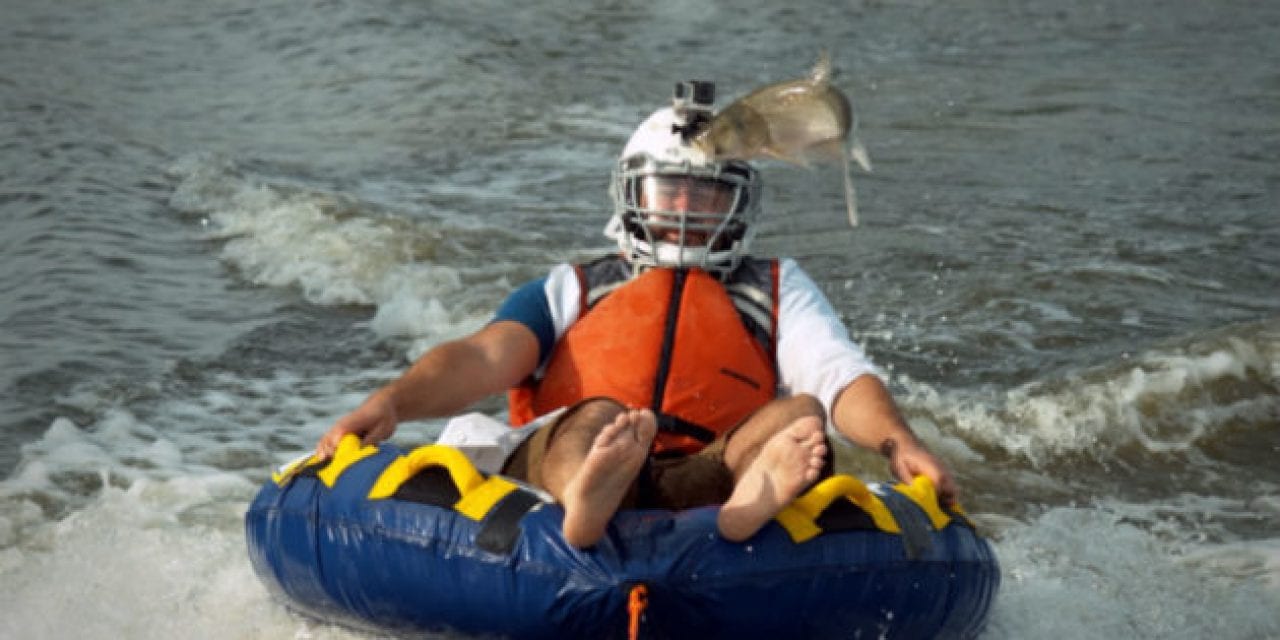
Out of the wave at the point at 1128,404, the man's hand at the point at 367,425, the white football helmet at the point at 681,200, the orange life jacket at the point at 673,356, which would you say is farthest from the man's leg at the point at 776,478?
the wave at the point at 1128,404

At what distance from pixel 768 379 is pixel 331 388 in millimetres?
3161

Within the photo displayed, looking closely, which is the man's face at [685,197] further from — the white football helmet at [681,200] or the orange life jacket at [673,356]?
the orange life jacket at [673,356]

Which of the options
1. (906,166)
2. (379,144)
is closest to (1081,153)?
(906,166)

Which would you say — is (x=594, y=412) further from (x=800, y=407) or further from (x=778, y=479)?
(x=778, y=479)

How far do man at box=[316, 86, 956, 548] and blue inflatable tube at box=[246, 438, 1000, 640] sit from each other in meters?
0.24

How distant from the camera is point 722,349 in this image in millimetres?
5008

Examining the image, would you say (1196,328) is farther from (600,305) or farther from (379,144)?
(379,144)

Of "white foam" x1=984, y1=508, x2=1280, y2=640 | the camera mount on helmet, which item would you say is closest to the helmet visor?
the camera mount on helmet

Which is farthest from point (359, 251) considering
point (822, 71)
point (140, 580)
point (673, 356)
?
point (822, 71)

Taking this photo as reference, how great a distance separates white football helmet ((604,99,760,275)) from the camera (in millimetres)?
5074

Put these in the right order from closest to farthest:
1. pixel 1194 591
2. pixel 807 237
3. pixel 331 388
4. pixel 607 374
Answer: pixel 607 374 < pixel 1194 591 < pixel 331 388 < pixel 807 237

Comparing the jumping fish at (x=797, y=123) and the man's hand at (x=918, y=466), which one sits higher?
the jumping fish at (x=797, y=123)

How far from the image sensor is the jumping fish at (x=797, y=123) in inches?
170

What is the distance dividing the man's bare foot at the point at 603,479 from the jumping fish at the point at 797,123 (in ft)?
2.87
